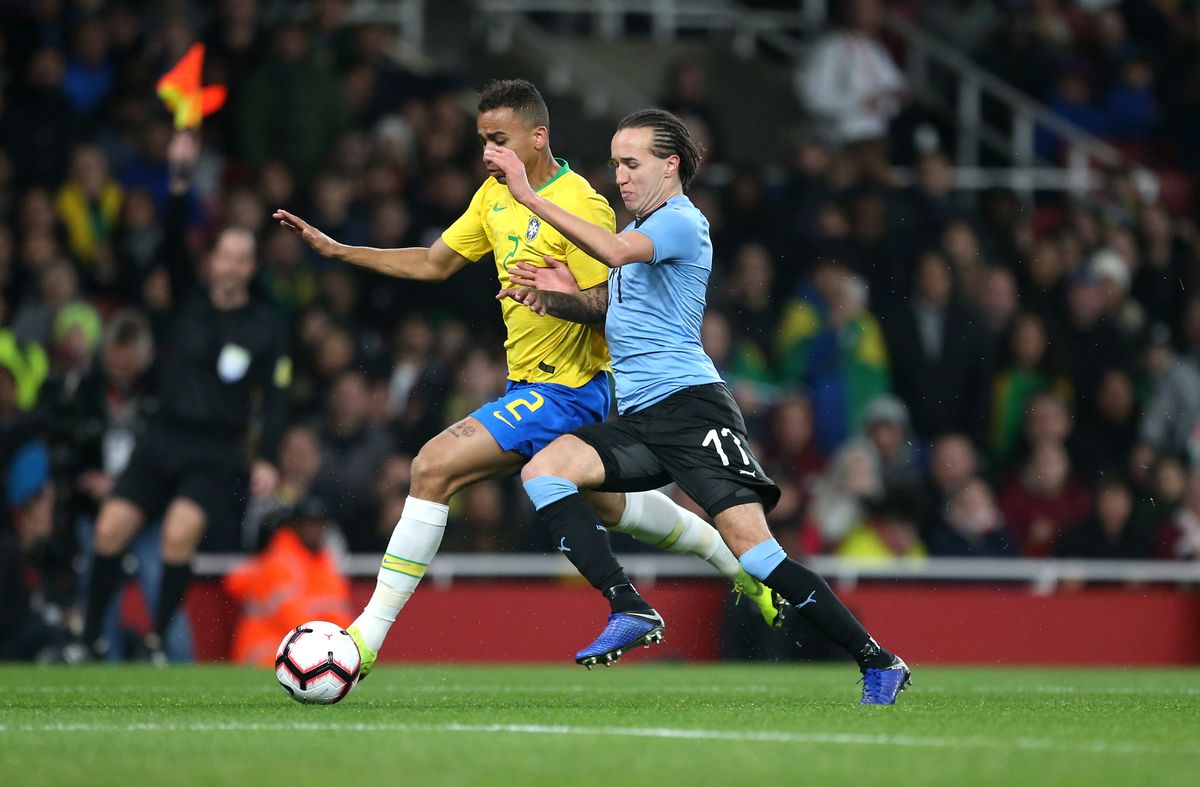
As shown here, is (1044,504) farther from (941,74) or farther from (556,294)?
(556,294)

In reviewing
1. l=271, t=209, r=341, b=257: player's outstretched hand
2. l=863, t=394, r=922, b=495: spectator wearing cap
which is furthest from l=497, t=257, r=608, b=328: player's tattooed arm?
l=863, t=394, r=922, b=495: spectator wearing cap

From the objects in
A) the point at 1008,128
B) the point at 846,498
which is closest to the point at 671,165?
the point at 846,498

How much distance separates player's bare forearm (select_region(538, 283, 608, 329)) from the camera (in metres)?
6.69

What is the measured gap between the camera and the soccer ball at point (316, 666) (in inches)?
258

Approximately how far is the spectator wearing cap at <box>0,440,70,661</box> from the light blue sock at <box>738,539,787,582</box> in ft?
18.3

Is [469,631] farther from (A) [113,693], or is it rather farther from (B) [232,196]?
(A) [113,693]

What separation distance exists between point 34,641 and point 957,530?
563cm

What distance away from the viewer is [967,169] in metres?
16.4

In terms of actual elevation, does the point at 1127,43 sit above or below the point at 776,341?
above

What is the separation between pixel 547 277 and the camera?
665 cm

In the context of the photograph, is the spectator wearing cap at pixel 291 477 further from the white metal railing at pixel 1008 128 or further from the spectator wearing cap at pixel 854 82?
the white metal railing at pixel 1008 128

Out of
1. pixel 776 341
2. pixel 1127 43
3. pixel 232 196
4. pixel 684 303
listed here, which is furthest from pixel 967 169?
pixel 684 303

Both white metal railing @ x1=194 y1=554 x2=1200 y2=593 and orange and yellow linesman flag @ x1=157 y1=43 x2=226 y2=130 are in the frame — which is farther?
white metal railing @ x1=194 y1=554 x2=1200 y2=593

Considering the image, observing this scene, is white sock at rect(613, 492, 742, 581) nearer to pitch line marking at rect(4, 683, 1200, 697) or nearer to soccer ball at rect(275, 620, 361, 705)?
pitch line marking at rect(4, 683, 1200, 697)
